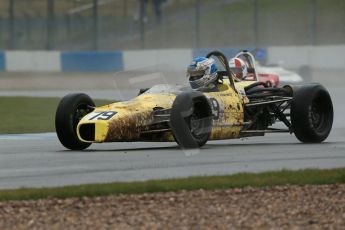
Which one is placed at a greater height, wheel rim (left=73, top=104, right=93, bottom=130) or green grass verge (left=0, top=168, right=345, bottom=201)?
wheel rim (left=73, top=104, right=93, bottom=130)

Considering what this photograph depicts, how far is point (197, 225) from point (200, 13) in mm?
32137

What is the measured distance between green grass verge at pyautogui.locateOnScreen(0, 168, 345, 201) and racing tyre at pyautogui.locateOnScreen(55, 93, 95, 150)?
3767mm

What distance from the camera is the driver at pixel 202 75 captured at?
15164 mm

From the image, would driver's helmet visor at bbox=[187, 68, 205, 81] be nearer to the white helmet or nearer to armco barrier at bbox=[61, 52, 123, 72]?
the white helmet

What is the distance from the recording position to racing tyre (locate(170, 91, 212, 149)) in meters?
13.6

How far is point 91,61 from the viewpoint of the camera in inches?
1516

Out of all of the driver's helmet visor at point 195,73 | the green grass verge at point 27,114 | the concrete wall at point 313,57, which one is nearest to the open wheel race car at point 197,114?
the driver's helmet visor at point 195,73

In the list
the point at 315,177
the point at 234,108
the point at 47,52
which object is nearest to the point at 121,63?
the point at 47,52

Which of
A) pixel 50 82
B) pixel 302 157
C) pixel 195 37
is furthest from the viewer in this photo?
pixel 195 37

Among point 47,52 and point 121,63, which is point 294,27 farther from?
point 47,52

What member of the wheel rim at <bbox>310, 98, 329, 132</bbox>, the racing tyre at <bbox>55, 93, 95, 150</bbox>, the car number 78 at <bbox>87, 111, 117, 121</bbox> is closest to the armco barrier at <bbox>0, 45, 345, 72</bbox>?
the wheel rim at <bbox>310, 98, 329, 132</bbox>

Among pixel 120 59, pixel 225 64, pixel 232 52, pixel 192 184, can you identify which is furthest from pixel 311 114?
pixel 232 52

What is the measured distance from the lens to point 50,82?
121 feet

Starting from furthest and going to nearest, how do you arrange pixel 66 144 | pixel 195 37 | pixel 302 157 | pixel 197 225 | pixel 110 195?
pixel 195 37 < pixel 66 144 < pixel 302 157 < pixel 110 195 < pixel 197 225
